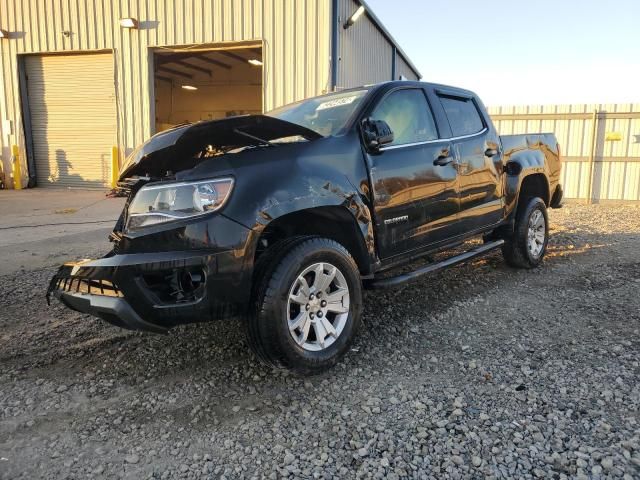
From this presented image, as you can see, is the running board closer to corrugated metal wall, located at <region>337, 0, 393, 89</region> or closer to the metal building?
the metal building

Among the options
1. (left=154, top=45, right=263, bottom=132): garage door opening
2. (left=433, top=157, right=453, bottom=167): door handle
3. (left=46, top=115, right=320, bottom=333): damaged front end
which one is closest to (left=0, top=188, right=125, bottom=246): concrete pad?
(left=46, top=115, right=320, bottom=333): damaged front end

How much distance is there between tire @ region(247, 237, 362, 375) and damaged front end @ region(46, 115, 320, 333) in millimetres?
149

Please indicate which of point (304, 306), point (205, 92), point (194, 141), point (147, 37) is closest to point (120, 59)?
point (147, 37)

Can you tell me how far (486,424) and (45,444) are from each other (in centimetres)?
216

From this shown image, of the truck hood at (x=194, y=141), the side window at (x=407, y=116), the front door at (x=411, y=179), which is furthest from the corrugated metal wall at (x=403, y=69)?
the truck hood at (x=194, y=141)

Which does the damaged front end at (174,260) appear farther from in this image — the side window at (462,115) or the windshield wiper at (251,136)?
the side window at (462,115)

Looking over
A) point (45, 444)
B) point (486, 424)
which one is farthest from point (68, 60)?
point (486, 424)

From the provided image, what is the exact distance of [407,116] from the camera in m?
3.94

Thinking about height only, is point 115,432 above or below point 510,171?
below

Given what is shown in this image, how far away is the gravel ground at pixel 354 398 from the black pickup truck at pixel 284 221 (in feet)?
1.16

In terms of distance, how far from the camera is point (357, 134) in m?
3.39

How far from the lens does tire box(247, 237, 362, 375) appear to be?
276 cm

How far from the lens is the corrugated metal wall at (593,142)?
40.8ft

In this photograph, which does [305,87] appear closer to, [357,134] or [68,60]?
[68,60]
